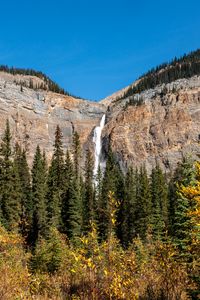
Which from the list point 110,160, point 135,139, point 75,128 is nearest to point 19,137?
point 75,128

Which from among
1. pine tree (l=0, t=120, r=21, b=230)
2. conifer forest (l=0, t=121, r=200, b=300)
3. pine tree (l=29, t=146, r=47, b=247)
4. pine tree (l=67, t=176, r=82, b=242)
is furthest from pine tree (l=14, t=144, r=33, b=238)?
pine tree (l=67, t=176, r=82, b=242)

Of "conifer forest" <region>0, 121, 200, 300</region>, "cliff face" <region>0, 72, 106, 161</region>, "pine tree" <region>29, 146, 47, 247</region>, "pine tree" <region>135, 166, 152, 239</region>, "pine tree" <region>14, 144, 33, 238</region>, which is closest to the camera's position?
"conifer forest" <region>0, 121, 200, 300</region>

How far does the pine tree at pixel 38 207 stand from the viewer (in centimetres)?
4992

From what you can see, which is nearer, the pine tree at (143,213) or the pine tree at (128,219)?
the pine tree at (143,213)

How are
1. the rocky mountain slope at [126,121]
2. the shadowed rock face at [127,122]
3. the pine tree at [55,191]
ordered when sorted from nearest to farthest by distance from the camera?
the pine tree at [55,191]
the shadowed rock face at [127,122]
the rocky mountain slope at [126,121]

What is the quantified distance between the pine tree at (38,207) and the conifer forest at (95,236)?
0.45 ft

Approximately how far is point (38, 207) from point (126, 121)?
223ft

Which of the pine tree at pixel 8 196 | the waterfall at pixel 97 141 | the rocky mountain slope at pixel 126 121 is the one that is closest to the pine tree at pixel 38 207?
the pine tree at pixel 8 196

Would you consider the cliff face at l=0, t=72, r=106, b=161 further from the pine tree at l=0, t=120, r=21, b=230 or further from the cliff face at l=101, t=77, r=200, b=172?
the pine tree at l=0, t=120, r=21, b=230

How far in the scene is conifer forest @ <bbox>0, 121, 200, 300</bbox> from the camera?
725 centimetres

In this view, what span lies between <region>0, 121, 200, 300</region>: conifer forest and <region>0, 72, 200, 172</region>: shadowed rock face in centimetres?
2996

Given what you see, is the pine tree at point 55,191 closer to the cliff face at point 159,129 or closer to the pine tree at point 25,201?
the pine tree at point 25,201

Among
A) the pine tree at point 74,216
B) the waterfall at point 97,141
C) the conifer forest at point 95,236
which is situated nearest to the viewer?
the conifer forest at point 95,236

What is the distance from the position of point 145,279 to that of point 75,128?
114685mm
